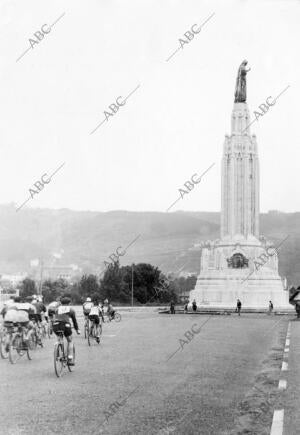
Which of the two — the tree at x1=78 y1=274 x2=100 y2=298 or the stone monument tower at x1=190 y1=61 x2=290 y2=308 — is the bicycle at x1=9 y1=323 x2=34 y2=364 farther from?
the tree at x1=78 y1=274 x2=100 y2=298

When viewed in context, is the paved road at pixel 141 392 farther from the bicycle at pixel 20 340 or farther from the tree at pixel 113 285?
the tree at pixel 113 285

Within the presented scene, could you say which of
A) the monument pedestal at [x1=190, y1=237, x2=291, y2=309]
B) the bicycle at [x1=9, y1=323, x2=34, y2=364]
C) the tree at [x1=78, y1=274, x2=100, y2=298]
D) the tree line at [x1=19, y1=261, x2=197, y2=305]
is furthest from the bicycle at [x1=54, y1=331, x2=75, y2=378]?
the tree at [x1=78, y1=274, x2=100, y2=298]

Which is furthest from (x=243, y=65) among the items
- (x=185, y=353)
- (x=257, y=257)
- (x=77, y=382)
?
(x=77, y=382)

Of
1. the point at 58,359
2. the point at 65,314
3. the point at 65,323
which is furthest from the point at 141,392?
the point at 65,314

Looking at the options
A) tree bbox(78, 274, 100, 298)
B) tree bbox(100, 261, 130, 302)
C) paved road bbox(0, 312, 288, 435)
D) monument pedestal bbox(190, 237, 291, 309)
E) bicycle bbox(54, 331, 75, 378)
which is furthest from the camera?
tree bbox(78, 274, 100, 298)

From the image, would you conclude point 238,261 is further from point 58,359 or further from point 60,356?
point 58,359

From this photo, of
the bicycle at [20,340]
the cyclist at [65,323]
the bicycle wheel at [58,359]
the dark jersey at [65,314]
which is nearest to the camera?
the bicycle wheel at [58,359]

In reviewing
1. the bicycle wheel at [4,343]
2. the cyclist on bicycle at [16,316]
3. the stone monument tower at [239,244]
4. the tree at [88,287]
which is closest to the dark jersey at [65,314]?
the cyclist on bicycle at [16,316]
